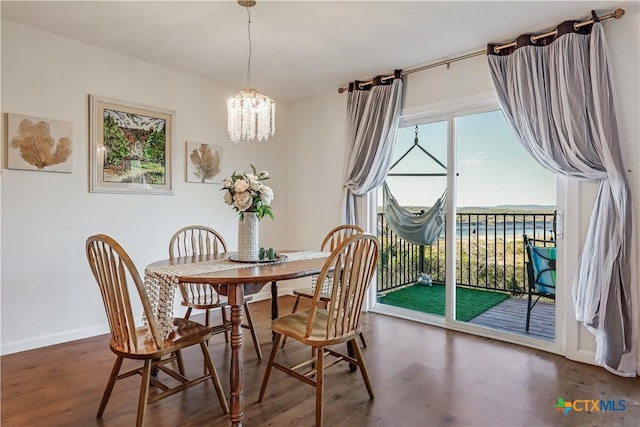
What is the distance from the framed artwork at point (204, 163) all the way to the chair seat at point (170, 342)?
2079mm

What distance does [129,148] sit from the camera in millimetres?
3355

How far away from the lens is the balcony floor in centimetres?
306

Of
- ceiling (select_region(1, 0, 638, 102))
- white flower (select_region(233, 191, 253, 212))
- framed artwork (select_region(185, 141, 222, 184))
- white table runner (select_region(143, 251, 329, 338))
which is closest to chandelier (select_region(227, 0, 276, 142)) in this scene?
ceiling (select_region(1, 0, 638, 102))

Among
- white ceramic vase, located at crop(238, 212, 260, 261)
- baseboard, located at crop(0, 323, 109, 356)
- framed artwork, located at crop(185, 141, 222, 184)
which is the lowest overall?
baseboard, located at crop(0, 323, 109, 356)

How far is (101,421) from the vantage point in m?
1.87

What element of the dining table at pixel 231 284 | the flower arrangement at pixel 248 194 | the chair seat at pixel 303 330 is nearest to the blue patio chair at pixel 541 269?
the chair seat at pixel 303 330

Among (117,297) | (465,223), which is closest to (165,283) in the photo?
(117,297)

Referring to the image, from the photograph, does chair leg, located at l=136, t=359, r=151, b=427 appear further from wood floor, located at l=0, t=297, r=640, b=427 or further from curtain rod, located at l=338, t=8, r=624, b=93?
curtain rod, located at l=338, t=8, r=624, b=93

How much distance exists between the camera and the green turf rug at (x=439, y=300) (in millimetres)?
3528

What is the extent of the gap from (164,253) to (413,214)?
8.12 ft

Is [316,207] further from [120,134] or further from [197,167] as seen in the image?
[120,134]

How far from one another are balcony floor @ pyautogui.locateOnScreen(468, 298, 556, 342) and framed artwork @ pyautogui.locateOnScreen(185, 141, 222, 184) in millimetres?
2930

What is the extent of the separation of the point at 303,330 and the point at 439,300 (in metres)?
2.27

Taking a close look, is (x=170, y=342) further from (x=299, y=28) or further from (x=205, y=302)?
(x=299, y=28)
